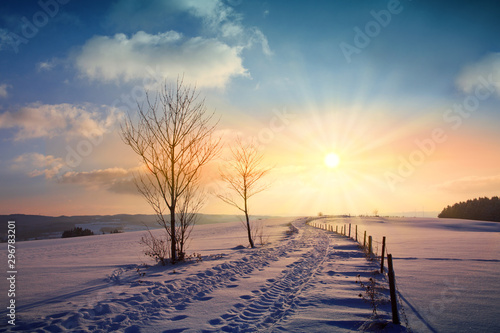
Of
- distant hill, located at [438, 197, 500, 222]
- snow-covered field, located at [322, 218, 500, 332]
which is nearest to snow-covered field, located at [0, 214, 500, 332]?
snow-covered field, located at [322, 218, 500, 332]

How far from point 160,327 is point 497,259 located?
42.4ft

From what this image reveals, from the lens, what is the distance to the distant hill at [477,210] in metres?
55.8

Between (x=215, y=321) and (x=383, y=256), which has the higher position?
(x=383, y=256)

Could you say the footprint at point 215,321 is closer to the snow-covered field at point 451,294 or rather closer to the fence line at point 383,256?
the fence line at point 383,256

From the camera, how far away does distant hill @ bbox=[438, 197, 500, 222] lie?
183 feet

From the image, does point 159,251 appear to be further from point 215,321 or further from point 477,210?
point 477,210

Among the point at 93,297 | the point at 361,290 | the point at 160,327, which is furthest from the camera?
the point at 361,290

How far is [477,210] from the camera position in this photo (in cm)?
5991

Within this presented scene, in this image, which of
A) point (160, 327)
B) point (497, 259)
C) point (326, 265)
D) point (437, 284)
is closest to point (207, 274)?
point (160, 327)

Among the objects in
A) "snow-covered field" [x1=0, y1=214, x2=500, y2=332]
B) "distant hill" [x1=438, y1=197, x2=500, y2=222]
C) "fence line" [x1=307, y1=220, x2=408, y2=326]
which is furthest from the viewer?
"distant hill" [x1=438, y1=197, x2=500, y2=222]

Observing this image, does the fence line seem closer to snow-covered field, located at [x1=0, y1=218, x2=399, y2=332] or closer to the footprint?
snow-covered field, located at [x1=0, y1=218, x2=399, y2=332]

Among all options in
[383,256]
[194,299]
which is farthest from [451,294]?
[194,299]

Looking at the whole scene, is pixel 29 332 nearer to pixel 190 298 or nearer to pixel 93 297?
pixel 93 297

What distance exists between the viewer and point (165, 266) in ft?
34.8
